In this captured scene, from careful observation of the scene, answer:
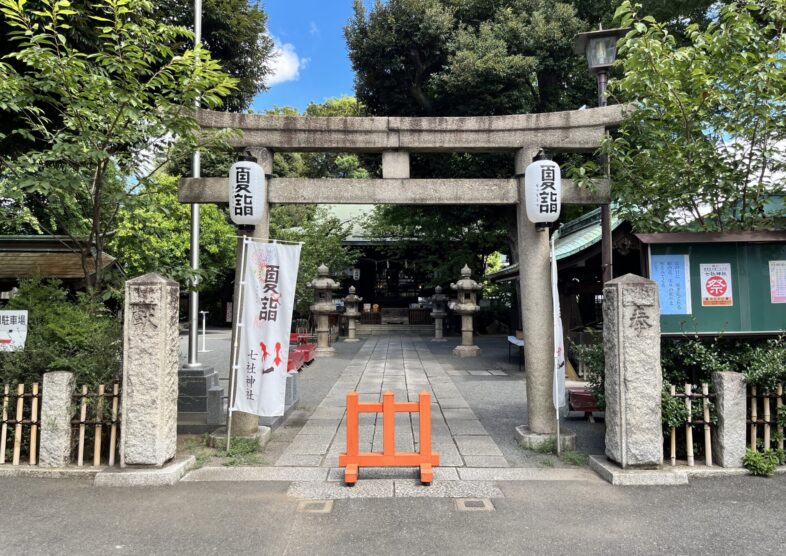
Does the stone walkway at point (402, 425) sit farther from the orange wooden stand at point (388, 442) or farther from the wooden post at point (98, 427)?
the wooden post at point (98, 427)

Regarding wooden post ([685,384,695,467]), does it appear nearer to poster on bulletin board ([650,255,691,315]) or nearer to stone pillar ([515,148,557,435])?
poster on bulletin board ([650,255,691,315])

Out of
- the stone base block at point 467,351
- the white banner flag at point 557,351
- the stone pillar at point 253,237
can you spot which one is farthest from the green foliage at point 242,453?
the stone base block at point 467,351

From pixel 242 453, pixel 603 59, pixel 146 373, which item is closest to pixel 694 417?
pixel 242 453

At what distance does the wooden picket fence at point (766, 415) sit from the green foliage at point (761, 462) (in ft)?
0.30

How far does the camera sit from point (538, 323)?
5.80 m

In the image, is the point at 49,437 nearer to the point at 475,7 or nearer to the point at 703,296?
the point at 703,296

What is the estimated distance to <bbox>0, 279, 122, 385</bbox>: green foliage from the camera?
5121 mm

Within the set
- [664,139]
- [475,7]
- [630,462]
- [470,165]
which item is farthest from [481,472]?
[475,7]

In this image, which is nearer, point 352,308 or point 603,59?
point 603,59

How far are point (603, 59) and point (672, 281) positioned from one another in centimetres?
385

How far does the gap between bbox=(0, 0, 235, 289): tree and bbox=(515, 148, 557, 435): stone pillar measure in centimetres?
407

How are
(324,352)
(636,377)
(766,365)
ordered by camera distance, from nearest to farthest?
(636,377) < (766,365) < (324,352)

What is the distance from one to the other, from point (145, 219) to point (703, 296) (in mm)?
6719

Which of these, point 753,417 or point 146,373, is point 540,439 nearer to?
point 753,417
